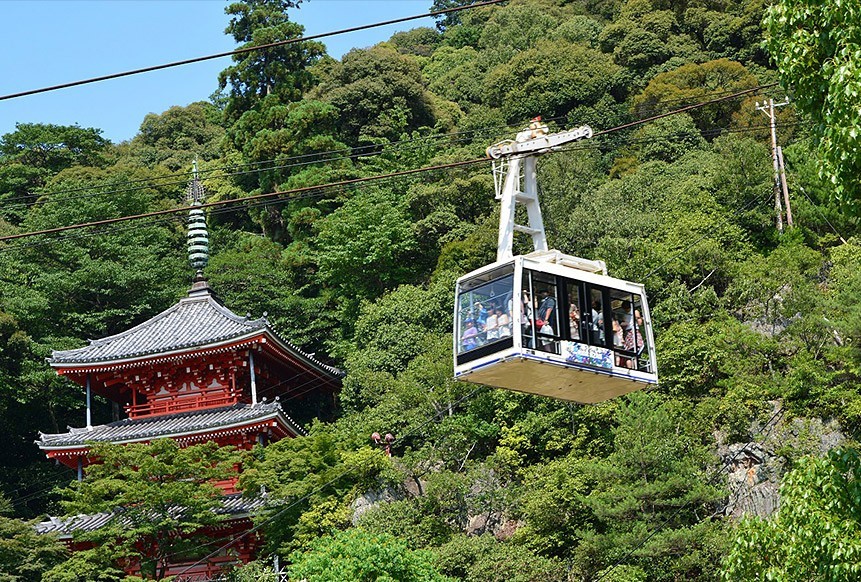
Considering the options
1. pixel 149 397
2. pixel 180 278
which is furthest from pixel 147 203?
pixel 149 397

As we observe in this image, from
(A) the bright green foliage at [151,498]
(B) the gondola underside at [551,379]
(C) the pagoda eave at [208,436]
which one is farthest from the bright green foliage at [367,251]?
(B) the gondola underside at [551,379]

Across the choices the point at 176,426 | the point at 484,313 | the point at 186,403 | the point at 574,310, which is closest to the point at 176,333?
the point at 186,403

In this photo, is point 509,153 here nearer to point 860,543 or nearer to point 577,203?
point 860,543

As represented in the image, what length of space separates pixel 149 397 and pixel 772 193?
19526mm

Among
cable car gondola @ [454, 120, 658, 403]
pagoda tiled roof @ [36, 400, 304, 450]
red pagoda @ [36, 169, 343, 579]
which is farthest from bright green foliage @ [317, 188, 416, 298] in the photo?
cable car gondola @ [454, 120, 658, 403]

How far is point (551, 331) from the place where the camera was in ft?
60.6

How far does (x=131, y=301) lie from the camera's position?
44.3 meters

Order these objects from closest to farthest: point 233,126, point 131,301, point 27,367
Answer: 1. point 27,367
2. point 131,301
3. point 233,126

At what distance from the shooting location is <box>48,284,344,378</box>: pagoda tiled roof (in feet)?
118

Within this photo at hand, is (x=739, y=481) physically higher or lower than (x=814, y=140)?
lower

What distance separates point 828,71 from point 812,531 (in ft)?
15.8

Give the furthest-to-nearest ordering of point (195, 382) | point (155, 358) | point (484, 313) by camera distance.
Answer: point (195, 382)
point (155, 358)
point (484, 313)

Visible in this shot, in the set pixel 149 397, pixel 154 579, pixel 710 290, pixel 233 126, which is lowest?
pixel 154 579

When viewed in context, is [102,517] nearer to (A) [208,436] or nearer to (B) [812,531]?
(A) [208,436]
